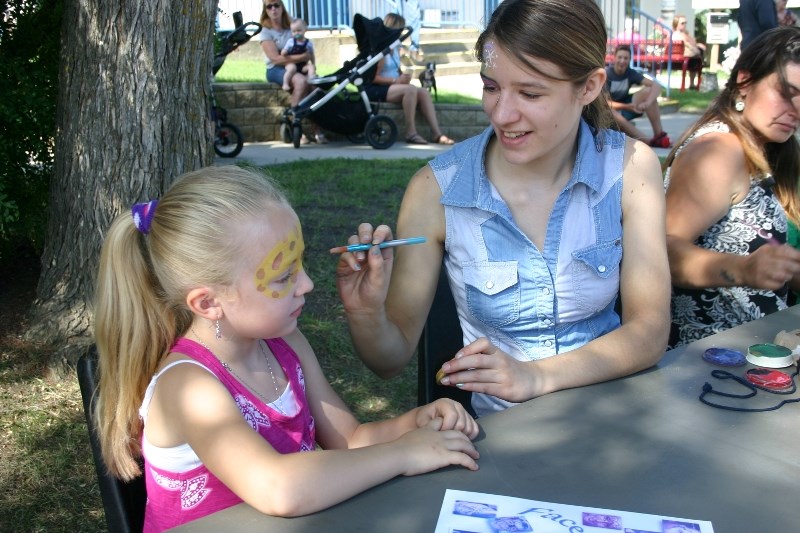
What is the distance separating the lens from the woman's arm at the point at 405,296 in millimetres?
2055

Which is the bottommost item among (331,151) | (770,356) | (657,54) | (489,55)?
(331,151)

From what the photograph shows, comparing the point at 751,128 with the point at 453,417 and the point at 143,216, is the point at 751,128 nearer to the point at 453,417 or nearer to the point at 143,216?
the point at 453,417

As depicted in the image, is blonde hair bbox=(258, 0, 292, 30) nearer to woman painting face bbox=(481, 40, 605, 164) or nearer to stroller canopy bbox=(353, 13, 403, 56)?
stroller canopy bbox=(353, 13, 403, 56)

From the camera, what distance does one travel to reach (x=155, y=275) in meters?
1.78

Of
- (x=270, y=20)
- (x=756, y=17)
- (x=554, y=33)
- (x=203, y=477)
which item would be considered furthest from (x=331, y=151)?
(x=203, y=477)

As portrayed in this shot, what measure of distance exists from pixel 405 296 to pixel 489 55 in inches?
25.1

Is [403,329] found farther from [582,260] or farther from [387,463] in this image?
[387,463]

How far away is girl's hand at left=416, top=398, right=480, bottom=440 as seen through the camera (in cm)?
163

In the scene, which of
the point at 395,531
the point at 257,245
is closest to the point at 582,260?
→ the point at 257,245

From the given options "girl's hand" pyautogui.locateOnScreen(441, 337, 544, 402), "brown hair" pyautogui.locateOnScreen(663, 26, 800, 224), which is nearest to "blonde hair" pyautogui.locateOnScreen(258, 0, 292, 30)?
"brown hair" pyautogui.locateOnScreen(663, 26, 800, 224)

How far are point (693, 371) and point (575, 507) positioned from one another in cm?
69

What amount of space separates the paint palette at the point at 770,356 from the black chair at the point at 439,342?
77 centimetres

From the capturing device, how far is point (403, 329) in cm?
221

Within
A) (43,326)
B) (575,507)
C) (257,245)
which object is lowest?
(43,326)
